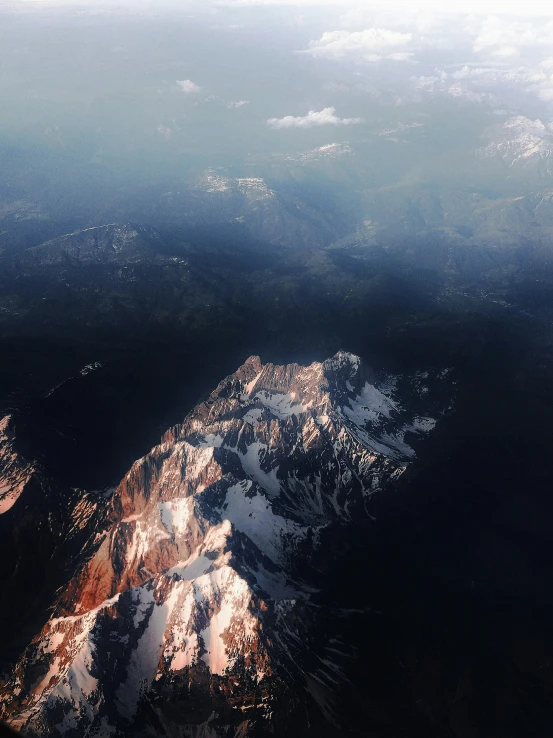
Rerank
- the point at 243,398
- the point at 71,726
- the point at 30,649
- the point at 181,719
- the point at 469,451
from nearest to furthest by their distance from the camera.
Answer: the point at 71,726 < the point at 181,719 < the point at 30,649 < the point at 243,398 < the point at 469,451

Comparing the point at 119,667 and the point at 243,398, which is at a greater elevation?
the point at 119,667

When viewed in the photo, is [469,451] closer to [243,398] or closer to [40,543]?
[243,398]

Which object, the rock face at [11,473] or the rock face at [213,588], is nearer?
the rock face at [213,588]

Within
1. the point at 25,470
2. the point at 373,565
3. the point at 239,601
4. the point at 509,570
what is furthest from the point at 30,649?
the point at 509,570

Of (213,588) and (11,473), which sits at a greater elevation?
(213,588)

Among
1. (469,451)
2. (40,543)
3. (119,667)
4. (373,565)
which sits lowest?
(469,451)

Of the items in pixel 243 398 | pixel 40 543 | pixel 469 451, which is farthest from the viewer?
pixel 469 451

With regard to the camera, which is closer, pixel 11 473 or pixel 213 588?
pixel 213 588

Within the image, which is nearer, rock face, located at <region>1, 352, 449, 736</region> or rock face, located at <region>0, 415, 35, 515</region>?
rock face, located at <region>1, 352, 449, 736</region>
